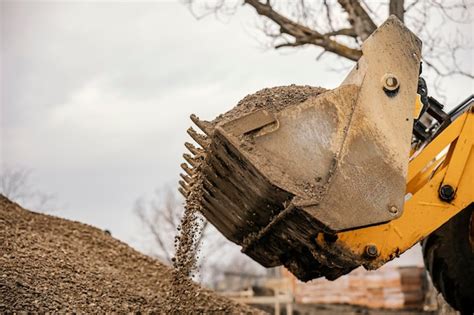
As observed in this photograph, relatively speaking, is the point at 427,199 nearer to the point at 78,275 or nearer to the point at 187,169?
the point at 187,169

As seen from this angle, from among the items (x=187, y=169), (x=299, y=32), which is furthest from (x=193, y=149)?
(x=299, y=32)

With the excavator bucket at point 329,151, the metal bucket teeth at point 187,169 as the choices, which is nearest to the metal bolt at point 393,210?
the excavator bucket at point 329,151

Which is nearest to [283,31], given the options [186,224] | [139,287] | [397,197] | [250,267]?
[139,287]

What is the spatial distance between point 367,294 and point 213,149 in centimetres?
1097

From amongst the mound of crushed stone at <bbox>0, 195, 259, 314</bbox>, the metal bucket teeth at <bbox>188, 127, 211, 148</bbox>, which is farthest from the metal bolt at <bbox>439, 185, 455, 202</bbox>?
the mound of crushed stone at <bbox>0, 195, 259, 314</bbox>

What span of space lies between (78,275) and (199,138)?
1.90m

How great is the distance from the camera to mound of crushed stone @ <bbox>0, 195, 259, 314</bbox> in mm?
5000

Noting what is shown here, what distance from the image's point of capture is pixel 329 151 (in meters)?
4.03

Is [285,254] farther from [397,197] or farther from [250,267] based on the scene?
[250,267]

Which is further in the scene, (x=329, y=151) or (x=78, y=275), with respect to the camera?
(x=78, y=275)

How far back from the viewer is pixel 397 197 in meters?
4.00

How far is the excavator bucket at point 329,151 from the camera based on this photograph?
3.95 meters

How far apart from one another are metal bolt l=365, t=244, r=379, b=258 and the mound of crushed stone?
155 centimetres

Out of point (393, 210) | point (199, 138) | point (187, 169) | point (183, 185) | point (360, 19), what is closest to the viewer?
point (393, 210)
